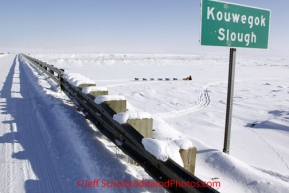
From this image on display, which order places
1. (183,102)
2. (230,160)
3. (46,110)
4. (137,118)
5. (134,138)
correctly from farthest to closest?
(183,102), (46,110), (230,160), (137,118), (134,138)

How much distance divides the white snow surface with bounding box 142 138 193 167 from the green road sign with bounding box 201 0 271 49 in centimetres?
163

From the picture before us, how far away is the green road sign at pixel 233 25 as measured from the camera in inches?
139

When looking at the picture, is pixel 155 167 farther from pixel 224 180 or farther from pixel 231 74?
pixel 231 74

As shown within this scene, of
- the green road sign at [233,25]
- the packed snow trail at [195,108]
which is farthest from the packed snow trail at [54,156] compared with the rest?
the packed snow trail at [195,108]

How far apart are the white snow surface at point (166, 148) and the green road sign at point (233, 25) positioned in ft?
5.35

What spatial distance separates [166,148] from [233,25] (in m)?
2.37

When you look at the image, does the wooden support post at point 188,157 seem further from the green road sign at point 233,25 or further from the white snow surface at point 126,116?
the green road sign at point 233,25

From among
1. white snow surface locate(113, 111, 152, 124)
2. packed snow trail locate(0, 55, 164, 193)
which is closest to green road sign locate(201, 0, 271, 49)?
white snow surface locate(113, 111, 152, 124)

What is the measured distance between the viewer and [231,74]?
4109 millimetres

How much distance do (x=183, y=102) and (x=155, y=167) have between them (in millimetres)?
9323

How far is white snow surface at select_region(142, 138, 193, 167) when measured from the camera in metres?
2.47

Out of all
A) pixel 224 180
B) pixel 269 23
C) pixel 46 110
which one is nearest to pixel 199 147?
pixel 224 180

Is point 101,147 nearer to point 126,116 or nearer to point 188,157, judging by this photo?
point 126,116

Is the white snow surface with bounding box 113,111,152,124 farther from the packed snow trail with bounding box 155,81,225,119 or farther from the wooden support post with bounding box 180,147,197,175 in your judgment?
the packed snow trail with bounding box 155,81,225,119
